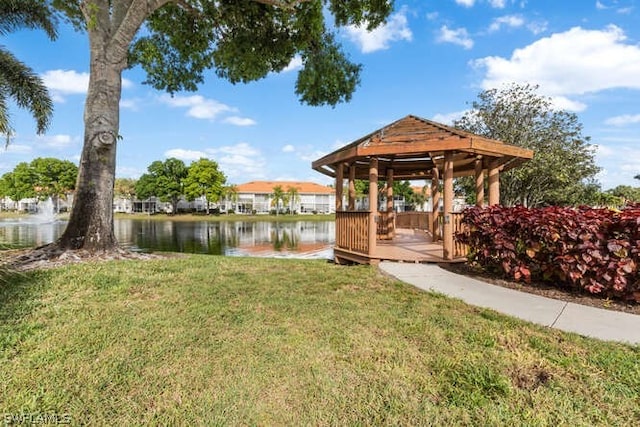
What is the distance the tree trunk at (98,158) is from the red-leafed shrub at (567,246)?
7462mm

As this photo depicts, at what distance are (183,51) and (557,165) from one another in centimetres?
1697

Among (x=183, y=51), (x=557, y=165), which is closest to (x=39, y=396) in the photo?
(x=183, y=51)

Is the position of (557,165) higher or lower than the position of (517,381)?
higher

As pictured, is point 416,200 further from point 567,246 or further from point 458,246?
point 567,246

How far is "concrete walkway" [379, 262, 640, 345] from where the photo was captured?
343 centimetres

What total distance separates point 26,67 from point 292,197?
5092 cm

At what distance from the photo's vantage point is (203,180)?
51406mm

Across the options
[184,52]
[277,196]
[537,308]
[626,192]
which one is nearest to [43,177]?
[277,196]

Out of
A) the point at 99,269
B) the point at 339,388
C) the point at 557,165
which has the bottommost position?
the point at 339,388

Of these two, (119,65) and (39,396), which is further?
(119,65)

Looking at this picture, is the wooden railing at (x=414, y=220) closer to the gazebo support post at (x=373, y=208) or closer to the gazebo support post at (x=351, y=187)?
the gazebo support post at (x=351, y=187)

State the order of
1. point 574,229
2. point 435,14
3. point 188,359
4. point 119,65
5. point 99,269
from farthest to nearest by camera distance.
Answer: point 435,14
point 119,65
point 99,269
point 574,229
point 188,359

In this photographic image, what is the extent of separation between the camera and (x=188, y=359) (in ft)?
9.23

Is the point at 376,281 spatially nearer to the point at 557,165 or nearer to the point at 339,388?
the point at 339,388
